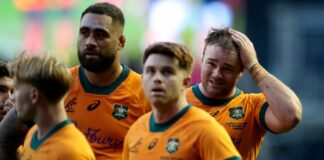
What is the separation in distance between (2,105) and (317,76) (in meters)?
11.1

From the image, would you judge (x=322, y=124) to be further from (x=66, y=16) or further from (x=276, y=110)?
(x=276, y=110)

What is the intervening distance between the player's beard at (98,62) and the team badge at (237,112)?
2.96ft

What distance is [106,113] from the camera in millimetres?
7863

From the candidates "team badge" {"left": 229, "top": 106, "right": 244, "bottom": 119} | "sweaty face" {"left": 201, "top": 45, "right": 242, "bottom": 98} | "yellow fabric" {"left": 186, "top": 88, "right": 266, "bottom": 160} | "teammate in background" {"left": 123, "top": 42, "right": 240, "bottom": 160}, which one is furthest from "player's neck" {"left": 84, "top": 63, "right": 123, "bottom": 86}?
"teammate in background" {"left": 123, "top": 42, "right": 240, "bottom": 160}

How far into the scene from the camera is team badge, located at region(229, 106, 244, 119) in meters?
7.85

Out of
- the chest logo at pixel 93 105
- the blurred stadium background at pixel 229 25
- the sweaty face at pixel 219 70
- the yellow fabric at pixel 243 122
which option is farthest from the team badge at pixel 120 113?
the blurred stadium background at pixel 229 25

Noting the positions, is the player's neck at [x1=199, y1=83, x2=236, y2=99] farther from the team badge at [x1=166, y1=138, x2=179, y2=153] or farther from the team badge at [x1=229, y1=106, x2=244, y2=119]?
the team badge at [x1=166, y1=138, x2=179, y2=153]

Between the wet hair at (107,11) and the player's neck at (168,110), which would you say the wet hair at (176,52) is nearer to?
the player's neck at (168,110)

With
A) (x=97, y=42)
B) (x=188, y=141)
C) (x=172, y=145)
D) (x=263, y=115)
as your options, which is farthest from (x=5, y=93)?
(x=188, y=141)

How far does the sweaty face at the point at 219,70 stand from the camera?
767 cm

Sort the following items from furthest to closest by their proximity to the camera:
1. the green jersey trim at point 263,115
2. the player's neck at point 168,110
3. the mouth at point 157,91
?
the green jersey trim at point 263,115 < the player's neck at point 168,110 < the mouth at point 157,91

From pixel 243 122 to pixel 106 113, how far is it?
0.94 metres

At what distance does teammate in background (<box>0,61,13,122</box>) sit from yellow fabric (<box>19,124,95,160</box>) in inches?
72.5

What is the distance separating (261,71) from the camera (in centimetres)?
795
